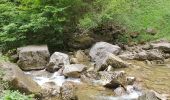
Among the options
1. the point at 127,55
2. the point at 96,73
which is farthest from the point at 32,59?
the point at 127,55

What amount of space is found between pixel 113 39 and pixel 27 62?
532 centimetres

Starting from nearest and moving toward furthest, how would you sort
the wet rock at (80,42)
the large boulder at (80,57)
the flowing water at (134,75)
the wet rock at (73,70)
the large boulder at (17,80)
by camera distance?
the large boulder at (17,80) < the flowing water at (134,75) < the wet rock at (73,70) < the large boulder at (80,57) < the wet rock at (80,42)

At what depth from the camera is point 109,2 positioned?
54.2 feet

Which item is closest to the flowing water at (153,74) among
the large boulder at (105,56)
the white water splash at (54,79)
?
the large boulder at (105,56)

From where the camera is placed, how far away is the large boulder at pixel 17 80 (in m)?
8.74

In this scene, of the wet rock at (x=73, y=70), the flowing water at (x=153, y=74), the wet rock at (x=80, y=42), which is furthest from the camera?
the wet rock at (x=80, y=42)

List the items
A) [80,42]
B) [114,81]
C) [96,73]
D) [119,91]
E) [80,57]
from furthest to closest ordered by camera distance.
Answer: [80,42]
[80,57]
[96,73]
[114,81]
[119,91]

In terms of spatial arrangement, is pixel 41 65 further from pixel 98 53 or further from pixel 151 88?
pixel 151 88

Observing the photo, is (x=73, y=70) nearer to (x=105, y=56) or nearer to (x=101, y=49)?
(x=105, y=56)

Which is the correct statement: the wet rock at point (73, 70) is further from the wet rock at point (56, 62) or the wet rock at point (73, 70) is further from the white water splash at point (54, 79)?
the wet rock at point (56, 62)

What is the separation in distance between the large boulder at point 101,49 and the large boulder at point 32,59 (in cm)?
222

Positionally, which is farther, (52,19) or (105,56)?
(52,19)

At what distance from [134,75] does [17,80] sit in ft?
17.3

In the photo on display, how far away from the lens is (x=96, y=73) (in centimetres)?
1272
